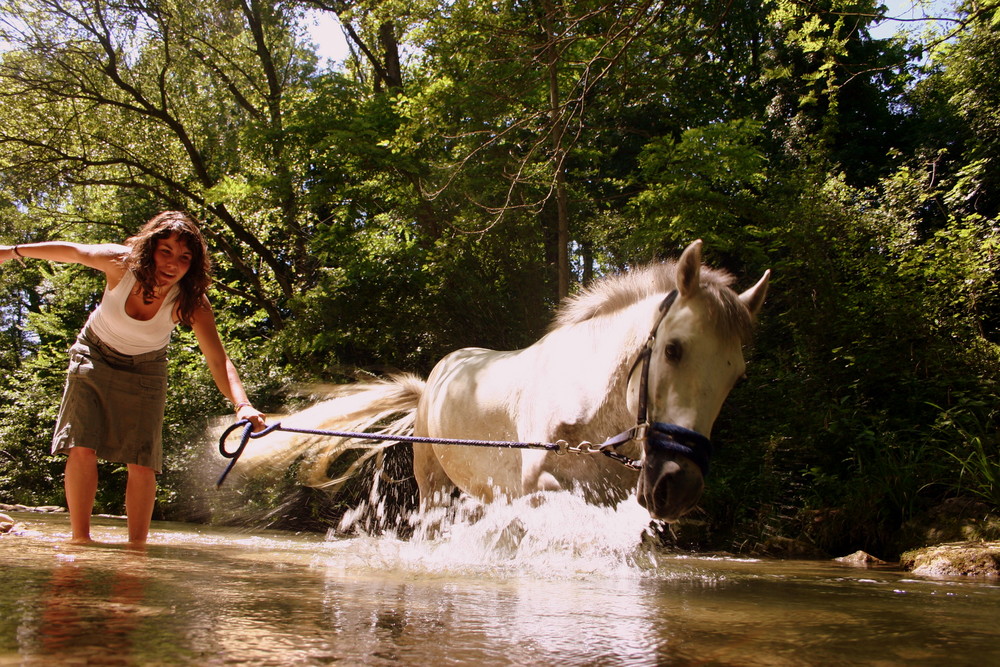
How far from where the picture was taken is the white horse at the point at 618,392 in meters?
2.89

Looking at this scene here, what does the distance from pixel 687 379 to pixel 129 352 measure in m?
2.64

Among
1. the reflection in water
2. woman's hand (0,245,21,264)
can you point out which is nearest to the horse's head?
the reflection in water

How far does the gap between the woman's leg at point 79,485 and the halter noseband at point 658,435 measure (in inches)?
96.5

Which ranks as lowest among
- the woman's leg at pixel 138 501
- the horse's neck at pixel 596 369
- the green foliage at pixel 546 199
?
the woman's leg at pixel 138 501

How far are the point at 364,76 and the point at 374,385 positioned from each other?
43.2 feet

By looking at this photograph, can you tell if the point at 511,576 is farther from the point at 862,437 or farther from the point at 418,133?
the point at 418,133

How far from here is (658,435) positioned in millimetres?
2879

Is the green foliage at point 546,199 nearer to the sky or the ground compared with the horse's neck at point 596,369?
nearer to the sky

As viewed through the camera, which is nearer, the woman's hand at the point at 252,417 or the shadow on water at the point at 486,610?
the shadow on water at the point at 486,610

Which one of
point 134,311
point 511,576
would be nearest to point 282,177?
point 134,311

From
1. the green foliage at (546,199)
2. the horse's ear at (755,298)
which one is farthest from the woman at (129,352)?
the green foliage at (546,199)

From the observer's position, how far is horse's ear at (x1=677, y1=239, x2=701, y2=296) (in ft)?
10.2

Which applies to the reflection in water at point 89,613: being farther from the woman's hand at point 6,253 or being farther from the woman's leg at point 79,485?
the woman's hand at point 6,253

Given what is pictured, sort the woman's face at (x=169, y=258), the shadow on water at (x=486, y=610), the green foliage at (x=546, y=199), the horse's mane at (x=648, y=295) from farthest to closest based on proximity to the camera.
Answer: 1. the green foliage at (x=546, y=199)
2. the woman's face at (x=169, y=258)
3. the horse's mane at (x=648, y=295)
4. the shadow on water at (x=486, y=610)
